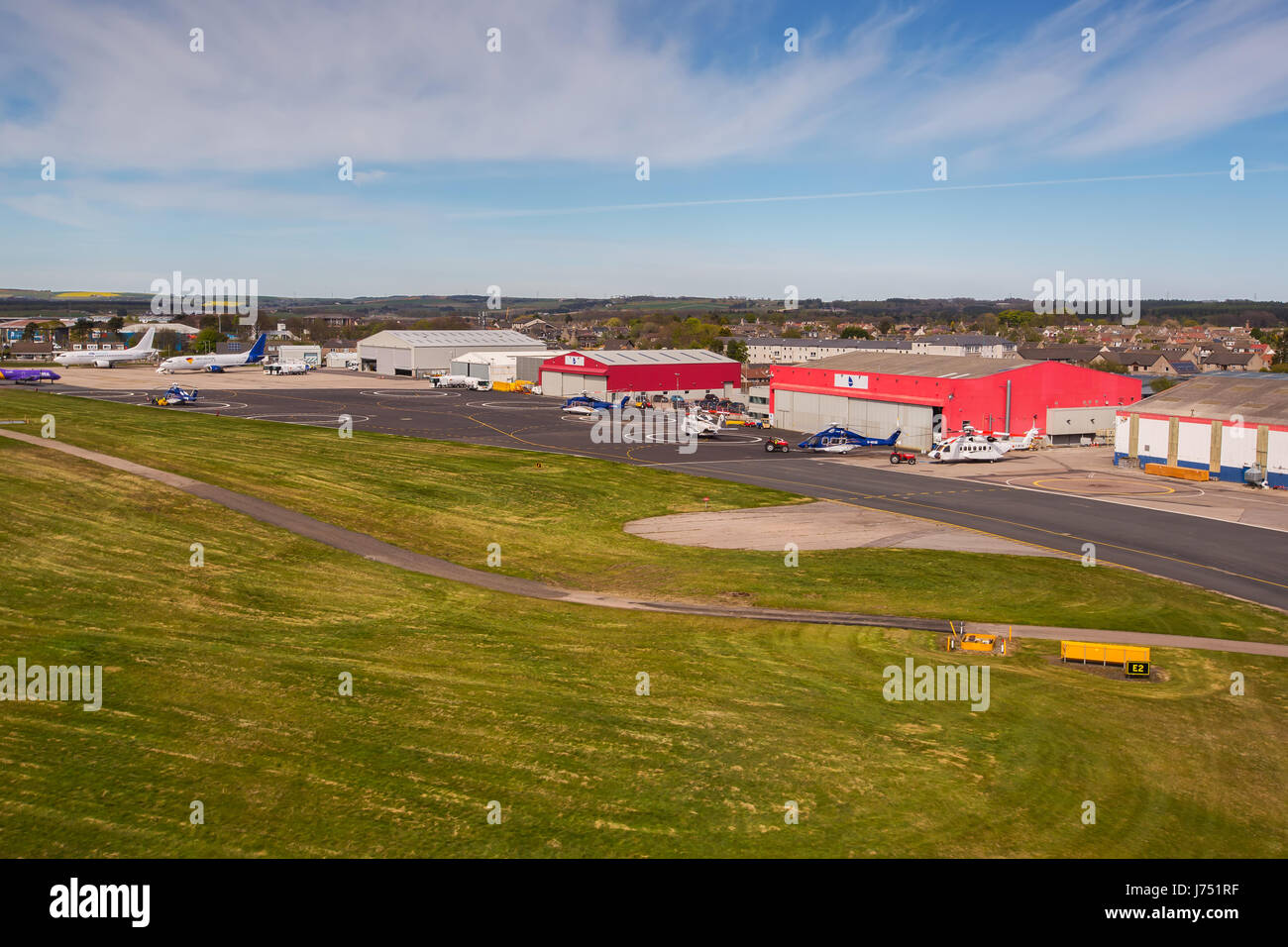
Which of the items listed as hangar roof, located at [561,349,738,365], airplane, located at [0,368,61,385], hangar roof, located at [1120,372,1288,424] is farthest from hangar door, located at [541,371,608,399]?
hangar roof, located at [1120,372,1288,424]

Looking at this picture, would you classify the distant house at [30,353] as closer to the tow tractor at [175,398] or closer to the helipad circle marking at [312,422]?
the tow tractor at [175,398]

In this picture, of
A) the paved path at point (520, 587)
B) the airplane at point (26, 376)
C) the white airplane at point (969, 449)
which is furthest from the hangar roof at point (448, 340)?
the paved path at point (520, 587)

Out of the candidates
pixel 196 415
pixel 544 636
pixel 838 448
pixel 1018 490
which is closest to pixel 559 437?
pixel 838 448

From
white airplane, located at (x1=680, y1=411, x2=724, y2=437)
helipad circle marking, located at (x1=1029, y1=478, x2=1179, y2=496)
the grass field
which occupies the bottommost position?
the grass field

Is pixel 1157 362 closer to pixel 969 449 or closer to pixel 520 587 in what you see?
pixel 969 449

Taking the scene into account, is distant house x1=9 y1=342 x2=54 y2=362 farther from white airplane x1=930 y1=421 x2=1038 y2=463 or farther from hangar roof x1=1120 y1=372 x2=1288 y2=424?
hangar roof x1=1120 y1=372 x2=1288 y2=424
